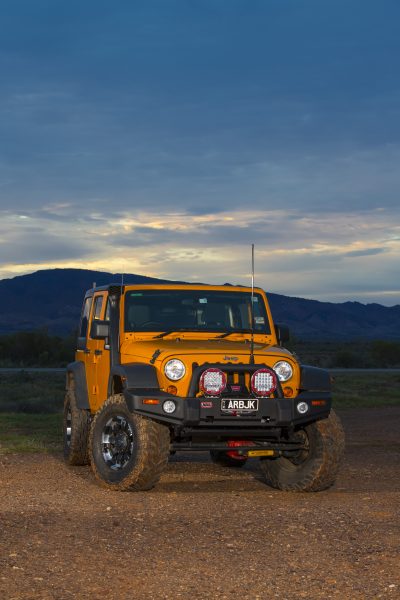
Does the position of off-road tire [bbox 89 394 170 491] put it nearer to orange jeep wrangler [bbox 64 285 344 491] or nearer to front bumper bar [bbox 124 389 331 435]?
orange jeep wrangler [bbox 64 285 344 491]

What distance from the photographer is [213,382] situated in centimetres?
1073

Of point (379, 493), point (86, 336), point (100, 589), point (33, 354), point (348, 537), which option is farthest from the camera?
point (33, 354)

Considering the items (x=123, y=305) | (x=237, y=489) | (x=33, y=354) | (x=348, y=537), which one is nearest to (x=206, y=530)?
Result: (x=348, y=537)

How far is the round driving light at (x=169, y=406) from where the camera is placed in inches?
420

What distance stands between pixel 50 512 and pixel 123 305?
2.96 meters

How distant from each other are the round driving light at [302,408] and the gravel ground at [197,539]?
3.00 feet

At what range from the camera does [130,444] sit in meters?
11.0

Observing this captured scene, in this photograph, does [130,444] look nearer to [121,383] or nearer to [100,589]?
[121,383]

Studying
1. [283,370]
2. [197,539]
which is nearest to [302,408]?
[283,370]

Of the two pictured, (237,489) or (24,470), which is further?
(24,470)

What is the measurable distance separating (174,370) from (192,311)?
5.25 feet

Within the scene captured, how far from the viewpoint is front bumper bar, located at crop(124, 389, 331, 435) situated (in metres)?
10.7

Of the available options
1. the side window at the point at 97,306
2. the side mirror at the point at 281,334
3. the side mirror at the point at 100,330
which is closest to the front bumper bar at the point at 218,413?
the side mirror at the point at 100,330

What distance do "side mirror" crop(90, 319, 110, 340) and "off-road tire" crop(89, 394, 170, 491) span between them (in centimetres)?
75
